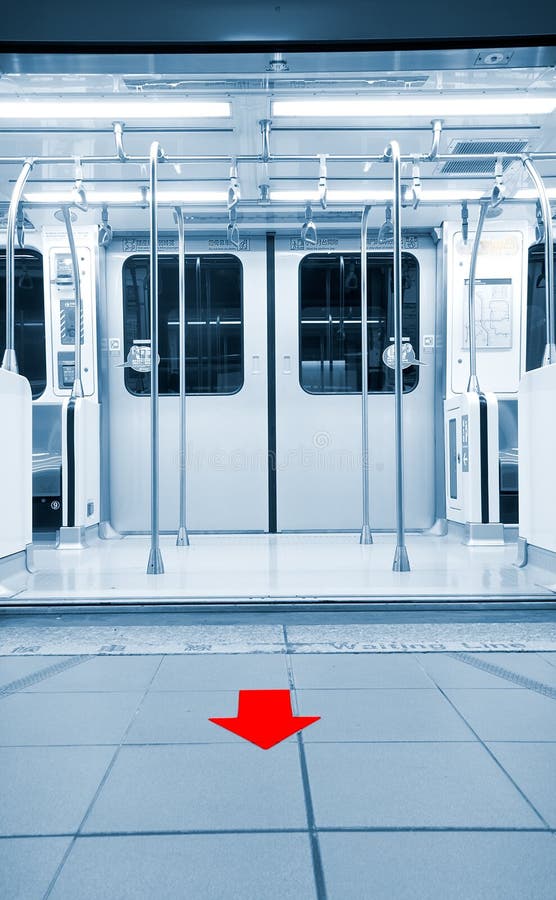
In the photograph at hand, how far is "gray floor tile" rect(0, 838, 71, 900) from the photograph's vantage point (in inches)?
44.1

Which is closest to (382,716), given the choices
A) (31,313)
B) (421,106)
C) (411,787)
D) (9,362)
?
(411,787)

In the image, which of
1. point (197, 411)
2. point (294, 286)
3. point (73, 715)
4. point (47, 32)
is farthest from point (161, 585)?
point (294, 286)

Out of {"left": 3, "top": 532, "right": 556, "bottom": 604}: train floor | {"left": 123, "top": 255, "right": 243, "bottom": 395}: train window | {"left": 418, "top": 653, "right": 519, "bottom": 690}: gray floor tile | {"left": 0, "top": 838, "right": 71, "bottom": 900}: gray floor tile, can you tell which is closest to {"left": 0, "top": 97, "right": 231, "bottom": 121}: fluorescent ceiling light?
{"left": 123, "top": 255, "right": 243, "bottom": 395}: train window

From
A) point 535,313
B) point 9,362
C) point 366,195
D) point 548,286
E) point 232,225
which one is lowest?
point 9,362

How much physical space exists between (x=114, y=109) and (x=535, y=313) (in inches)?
139

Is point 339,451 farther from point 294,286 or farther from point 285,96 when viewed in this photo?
point 285,96

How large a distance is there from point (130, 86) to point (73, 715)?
2.78m

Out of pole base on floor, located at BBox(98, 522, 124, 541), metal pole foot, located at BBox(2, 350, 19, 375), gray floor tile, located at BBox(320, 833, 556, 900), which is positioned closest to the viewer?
gray floor tile, located at BBox(320, 833, 556, 900)

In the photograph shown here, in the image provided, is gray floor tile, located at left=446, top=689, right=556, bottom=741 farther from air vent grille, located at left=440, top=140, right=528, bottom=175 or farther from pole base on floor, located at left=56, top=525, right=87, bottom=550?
pole base on floor, located at left=56, top=525, right=87, bottom=550

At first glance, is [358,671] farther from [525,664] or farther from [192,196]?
[192,196]

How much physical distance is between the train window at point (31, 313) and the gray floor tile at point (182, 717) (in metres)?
4.03

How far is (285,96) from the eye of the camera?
11.5 ft

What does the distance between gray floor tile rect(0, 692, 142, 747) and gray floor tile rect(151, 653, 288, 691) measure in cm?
16

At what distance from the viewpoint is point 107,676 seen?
7.32 feet
